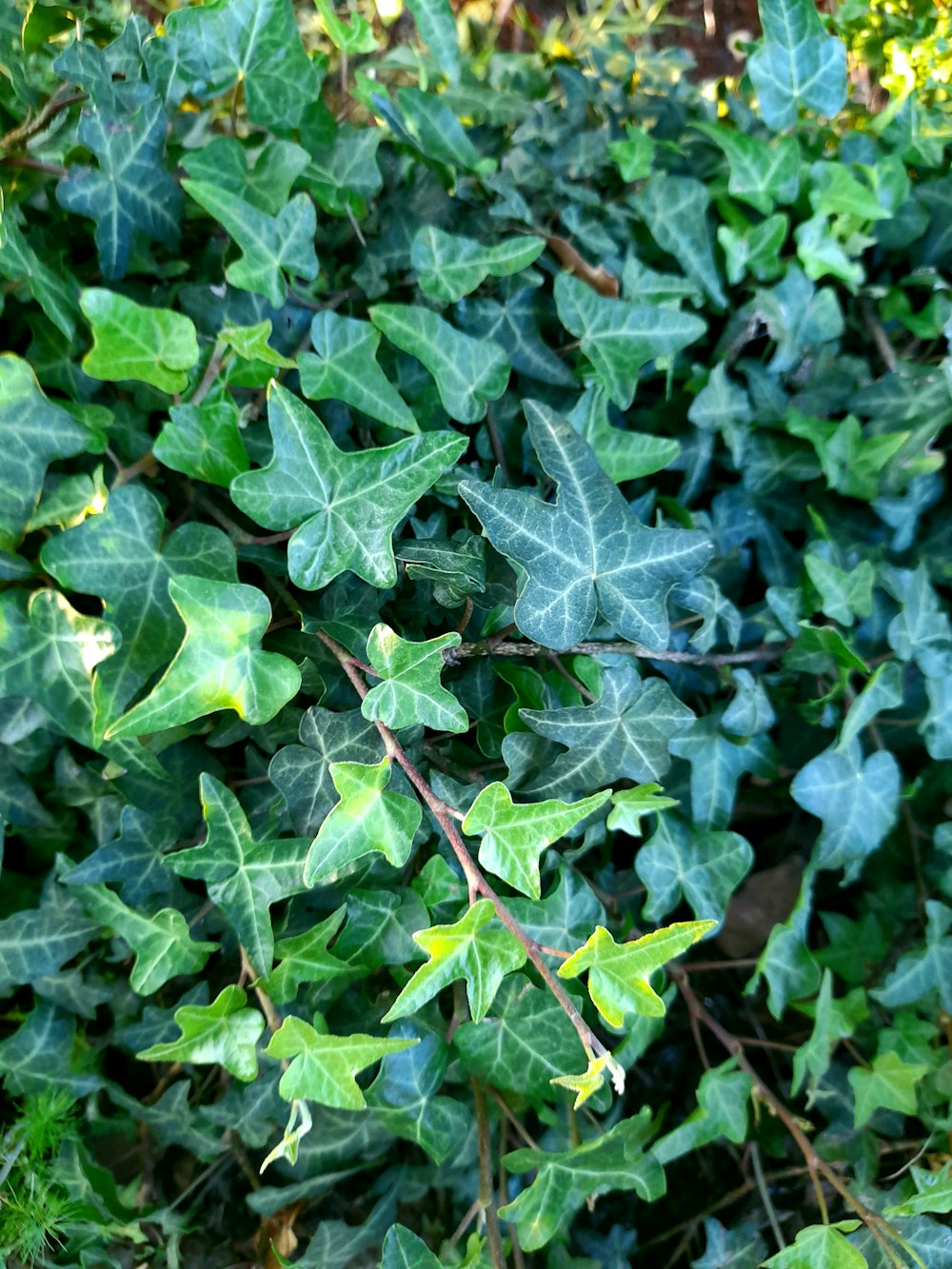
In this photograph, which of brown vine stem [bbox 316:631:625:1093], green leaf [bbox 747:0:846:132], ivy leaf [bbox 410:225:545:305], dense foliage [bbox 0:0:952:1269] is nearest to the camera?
brown vine stem [bbox 316:631:625:1093]

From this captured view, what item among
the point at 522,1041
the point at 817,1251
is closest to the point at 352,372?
the point at 522,1041

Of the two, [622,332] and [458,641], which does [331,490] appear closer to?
[458,641]

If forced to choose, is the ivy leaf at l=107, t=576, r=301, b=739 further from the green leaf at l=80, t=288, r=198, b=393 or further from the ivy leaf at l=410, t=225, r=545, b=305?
the ivy leaf at l=410, t=225, r=545, b=305

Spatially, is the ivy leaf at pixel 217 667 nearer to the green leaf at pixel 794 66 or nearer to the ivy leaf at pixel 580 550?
the ivy leaf at pixel 580 550

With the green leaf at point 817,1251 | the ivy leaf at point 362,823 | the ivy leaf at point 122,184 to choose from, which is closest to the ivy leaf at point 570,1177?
the green leaf at point 817,1251

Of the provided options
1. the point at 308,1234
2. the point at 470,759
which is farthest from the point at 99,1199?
the point at 470,759

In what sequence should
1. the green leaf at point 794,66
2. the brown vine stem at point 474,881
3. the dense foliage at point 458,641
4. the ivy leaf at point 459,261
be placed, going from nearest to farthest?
the brown vine stem at point 474,881 < the dense foliage at point 458,641 < the ivy leaf at point 459,261 < the green leaf at point 794,66

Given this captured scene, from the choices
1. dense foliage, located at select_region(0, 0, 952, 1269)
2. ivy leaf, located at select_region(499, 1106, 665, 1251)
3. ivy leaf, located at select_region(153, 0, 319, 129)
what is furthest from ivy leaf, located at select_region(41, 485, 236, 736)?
ivy leaf, located at select_region(499, 1106, 665, 1251)
